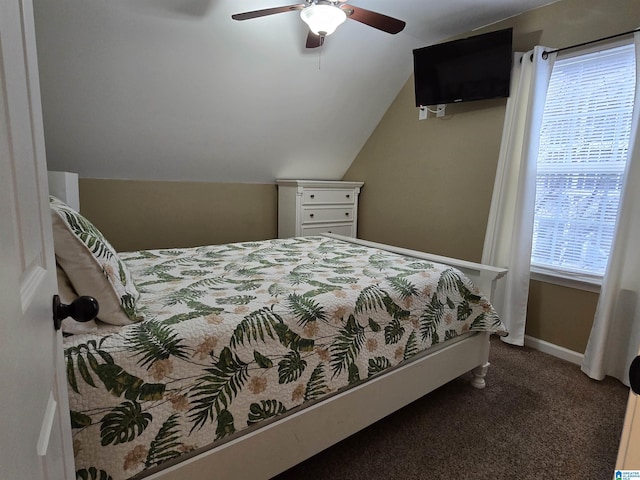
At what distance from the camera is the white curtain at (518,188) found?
2.47m

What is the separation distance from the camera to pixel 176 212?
334 cm

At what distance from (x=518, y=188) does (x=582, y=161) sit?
0.41 meters

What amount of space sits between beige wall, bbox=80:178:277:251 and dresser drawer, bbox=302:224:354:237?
1.47 feet

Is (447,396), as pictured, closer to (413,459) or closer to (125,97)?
(413,459)

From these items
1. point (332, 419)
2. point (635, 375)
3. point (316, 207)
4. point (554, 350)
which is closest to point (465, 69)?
point (316, 207)

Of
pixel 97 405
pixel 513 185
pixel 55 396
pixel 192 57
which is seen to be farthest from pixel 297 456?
pixel 192 57

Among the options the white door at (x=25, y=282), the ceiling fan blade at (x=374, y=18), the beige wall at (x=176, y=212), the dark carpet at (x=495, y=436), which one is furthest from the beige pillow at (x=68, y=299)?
the beige wall at (x=176, y=212)

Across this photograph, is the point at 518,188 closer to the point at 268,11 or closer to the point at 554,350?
the point at 554,350

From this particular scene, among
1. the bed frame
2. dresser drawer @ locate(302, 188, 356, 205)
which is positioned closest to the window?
the bed frame

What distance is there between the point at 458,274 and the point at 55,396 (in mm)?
1809

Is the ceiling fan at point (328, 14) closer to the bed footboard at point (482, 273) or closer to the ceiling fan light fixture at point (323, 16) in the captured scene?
the ceiling fan light fixture at point (323, 16)

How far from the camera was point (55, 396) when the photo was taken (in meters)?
0.64

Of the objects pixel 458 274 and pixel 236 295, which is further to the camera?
pixel 458 274

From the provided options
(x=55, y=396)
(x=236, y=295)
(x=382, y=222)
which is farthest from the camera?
(x=382, y=222)
